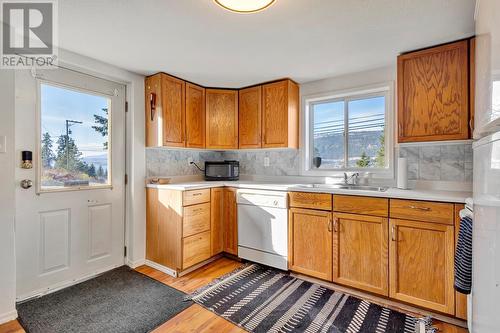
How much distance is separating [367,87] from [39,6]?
2.81 m

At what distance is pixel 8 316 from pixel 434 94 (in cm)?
365

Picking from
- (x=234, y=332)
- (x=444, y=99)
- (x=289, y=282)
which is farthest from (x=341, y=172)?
(x=234, y=332)

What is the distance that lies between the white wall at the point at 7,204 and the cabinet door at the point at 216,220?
5.40 ft

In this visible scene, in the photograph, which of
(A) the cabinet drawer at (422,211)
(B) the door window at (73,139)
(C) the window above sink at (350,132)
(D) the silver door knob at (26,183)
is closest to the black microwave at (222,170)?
(C) the window above sink at (350,132)

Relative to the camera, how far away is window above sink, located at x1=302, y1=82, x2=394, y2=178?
2541mm

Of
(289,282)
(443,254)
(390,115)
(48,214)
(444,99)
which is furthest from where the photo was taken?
(390,115)

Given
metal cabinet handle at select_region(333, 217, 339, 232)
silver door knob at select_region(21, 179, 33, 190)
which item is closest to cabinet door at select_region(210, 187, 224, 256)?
metal cabinet handle at select_region(333, 217, 339, 232)

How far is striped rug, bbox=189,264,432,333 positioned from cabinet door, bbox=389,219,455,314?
0.17 metres

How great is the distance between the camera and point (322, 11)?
156 centimetres

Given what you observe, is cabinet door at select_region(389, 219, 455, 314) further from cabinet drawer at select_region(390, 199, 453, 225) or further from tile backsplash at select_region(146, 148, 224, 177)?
tile backsplash at select_region(146, 148, 224, 177)

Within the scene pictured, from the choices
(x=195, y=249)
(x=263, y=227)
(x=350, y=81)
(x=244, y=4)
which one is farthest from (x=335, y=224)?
(x=244, y=4)

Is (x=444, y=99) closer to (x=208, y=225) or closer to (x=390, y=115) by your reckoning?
(x=390, y=115)

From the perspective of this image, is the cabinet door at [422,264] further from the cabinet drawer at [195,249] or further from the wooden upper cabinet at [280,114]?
the cabinet drawer at [195,249]

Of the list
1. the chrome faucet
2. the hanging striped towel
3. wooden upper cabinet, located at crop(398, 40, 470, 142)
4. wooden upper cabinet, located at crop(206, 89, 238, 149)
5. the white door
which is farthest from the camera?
wooden upper cabinet, located at crop(206, 89, 238, 149)
